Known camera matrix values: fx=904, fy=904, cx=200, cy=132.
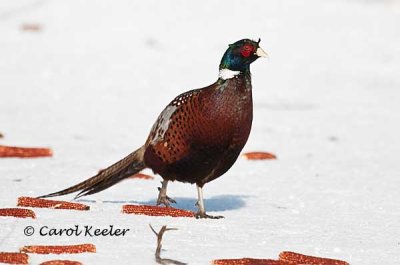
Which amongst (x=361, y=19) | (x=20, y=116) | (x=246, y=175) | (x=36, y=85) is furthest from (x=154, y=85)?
(x=361, y=19)

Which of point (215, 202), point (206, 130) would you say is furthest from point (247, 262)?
point (215, 202)

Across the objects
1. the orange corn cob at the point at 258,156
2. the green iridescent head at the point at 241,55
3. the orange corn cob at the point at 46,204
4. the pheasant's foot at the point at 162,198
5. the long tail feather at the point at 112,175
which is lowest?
the orange corn cob at the point at 46,204

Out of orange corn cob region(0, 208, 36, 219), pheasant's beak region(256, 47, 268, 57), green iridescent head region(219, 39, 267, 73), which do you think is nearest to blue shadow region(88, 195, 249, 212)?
orange corn cob region(0, 208, 36, 219)

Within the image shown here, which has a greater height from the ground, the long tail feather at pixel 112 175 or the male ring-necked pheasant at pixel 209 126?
the male ring-necked pheasant at pixel 209 126

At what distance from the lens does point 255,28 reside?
797 inches

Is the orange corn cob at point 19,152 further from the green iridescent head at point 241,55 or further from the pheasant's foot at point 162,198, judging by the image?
the green iridescent head at point 241,55

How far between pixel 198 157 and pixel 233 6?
1664 cm

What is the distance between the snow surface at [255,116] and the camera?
5.70 metres

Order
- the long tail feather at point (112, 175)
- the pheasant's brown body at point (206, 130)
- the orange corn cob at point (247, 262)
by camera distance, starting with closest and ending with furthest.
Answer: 1. the orange corn cob at point (247, 262)
2. the pheasant's brown body at point (206, 130)
3. the long tail feather at point (112, 175)

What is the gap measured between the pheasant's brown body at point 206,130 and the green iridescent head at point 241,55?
0.08 meters

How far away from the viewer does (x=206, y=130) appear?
239 inches

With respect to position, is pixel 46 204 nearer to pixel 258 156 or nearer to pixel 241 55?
pixel 241 55

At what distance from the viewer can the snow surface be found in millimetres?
5703

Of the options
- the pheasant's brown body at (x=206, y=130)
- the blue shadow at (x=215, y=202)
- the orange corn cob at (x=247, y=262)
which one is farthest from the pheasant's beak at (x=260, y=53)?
the orange corn cob at (x=247, y=262)
